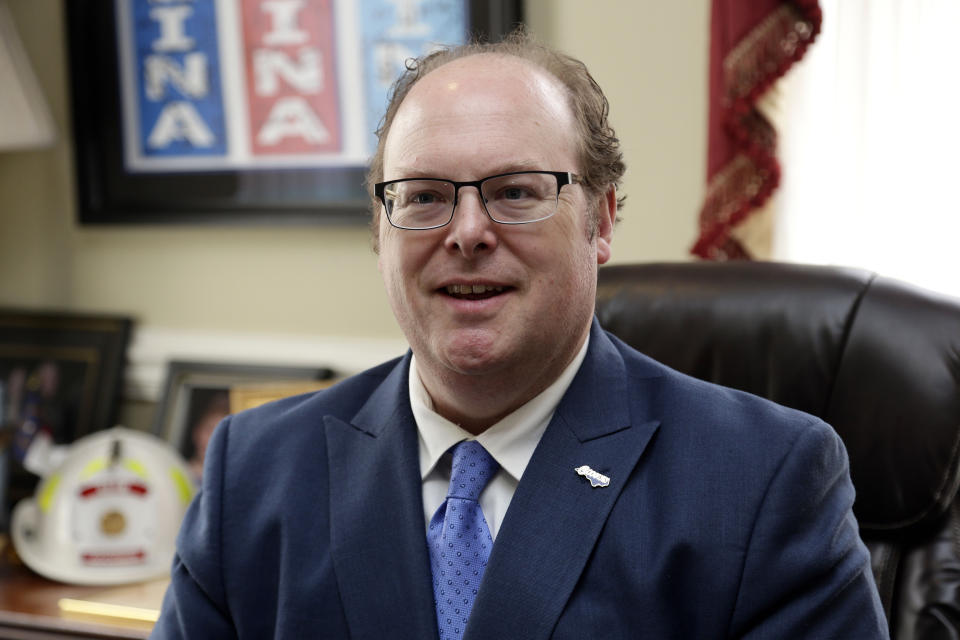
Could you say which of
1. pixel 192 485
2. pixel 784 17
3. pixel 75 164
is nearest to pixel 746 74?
pixel 784 17

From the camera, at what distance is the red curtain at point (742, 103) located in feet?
6.18

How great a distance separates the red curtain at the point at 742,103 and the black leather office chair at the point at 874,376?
37 cm

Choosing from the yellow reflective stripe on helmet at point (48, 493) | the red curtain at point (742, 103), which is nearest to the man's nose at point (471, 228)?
the red curtain at point (742, 103)

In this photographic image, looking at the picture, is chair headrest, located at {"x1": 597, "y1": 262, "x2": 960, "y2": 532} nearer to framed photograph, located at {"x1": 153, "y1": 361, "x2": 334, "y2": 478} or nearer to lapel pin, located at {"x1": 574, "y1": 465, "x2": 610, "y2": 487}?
lapel pin, located at {"x1": 574, "y1": 465, "x2": 610, "y2": 487}

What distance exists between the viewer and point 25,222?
2.79 m

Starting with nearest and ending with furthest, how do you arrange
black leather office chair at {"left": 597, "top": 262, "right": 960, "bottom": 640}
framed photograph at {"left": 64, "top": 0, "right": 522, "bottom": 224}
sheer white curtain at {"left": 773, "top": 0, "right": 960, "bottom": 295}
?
1. black leather office chair at {"left": 597, "top": 262, "right": 960, "bottom": 640}
2. sheer white curtain at {"left": 773, "top": 0, "right": 960, "bottom": 295}
3. framed photograph at {"left": 64, "top": 0, "right": 522, "bottom": 224}

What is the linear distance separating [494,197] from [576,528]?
0.38 meters

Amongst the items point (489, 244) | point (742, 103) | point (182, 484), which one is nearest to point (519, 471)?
point (489, 244)

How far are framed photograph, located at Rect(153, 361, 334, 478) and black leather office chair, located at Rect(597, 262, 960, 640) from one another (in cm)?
113

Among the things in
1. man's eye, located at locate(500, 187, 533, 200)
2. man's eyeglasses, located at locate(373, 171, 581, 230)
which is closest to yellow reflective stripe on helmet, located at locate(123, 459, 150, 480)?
man's eyeglasses, located at locate(373, 171, 581, 230)

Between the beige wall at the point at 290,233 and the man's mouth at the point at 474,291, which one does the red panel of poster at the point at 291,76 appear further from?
the man's mouth at the point at 474,291

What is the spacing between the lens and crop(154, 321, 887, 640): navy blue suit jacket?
113cm

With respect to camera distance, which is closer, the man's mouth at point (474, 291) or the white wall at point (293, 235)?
the man's mouth at point (474, 291)

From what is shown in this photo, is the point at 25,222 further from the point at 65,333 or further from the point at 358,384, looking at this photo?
the point at 358,384
